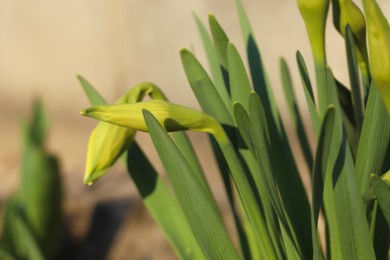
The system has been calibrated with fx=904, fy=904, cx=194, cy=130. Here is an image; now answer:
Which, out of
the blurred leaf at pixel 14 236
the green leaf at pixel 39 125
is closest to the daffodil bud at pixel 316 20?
the blurred leaf at pixel 14 236

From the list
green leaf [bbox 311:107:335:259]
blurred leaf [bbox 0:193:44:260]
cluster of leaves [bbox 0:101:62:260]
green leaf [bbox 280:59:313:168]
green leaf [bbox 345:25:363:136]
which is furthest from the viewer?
cluster of leaves [bbox 0:101:62:260]

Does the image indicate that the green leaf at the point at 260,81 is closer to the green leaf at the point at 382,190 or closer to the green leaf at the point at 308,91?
A: the green leaf at the point at 308,91

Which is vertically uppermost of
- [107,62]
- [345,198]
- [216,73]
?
[107,62]

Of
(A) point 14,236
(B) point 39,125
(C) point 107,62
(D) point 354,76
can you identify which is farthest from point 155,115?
(C) point 107,62

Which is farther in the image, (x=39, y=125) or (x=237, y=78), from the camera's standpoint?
(x=39, y=125)

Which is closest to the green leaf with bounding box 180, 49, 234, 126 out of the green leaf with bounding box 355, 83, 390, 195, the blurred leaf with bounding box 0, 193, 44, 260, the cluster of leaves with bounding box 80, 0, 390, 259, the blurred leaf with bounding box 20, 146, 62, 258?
the cluster of leaves with bounding box 80, 0, 390, 259

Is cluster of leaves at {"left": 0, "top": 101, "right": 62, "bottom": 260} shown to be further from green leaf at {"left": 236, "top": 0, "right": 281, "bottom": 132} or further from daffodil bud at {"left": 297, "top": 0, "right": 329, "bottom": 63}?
daffodil bud at {"left": 297, "top": 0, "right": 329, "bottom": 63}

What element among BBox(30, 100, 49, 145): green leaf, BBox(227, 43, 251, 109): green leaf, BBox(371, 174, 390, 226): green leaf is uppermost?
BBox(30, 100, 49, 145): green leaf

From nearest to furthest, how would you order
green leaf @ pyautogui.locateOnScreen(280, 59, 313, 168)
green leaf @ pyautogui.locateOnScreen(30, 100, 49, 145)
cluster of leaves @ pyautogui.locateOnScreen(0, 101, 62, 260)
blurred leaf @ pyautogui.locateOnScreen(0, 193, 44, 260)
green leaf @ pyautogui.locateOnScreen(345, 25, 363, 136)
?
1. green leaf @ pyautogui.locateOnScreen(345, 25, 363, 136)
2. green leaf @ pyautogui.locateOnScreen(280, 59, 313, 168)
3. blurred leaf @ pyautogui.locateOnScreen(0, 193, 44, 260)
4. cluster of leaves @ pyautogui.locateOnScreen(0, 101, 62, 260)
5. green leaf @ pyautogui.locateOnScreen(30, 100, 49, 145)

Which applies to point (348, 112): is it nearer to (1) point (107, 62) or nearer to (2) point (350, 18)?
(2) point (350, 18)
